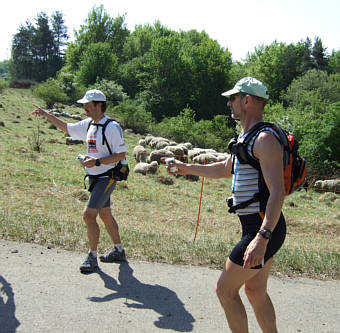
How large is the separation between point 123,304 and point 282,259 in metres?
2.35

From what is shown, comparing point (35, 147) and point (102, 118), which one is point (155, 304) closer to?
point (102, 118)

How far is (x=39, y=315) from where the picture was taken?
3.75 m

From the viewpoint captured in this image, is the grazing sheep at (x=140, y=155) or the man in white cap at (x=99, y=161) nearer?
the man in white cap at (x=99, y=161)

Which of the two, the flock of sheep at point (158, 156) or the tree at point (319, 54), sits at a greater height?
the tree at point (319, 54)

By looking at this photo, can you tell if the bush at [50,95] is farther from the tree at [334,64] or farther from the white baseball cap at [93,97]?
the tree at [334,64]

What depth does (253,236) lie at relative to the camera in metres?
2.96

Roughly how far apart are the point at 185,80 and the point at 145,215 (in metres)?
54.1

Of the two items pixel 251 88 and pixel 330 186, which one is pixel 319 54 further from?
pixel 251 88

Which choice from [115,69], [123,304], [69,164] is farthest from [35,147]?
[115,69]

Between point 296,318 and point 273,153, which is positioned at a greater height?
point 273,153

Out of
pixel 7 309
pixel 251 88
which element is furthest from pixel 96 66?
pixel 251 88

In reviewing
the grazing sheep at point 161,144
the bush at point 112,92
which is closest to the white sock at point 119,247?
the grazing sheep at point 161,144

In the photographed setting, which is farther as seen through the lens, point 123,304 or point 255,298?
point 123,304

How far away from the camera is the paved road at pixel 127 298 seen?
3723mm
